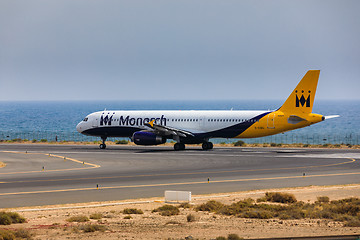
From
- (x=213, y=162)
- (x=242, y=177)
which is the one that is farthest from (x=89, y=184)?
(x=213, y=162)

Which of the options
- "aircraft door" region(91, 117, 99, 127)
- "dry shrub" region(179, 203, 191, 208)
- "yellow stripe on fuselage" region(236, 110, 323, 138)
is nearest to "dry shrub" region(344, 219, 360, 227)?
"dry shrub" region(179, 203, 191, 208)

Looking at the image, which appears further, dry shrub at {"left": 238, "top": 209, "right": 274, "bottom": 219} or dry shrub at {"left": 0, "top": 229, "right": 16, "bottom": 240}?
dry shrub at {"left": 238, "top": 209, "right": 274, "bottom": 219}

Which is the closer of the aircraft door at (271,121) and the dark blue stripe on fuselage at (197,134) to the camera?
the aircraft door at (271,121)

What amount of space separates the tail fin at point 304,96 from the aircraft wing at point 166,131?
35.5 feet

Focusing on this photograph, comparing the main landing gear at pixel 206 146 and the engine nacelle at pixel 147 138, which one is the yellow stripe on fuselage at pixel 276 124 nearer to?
the main landing gear at pixel 206 146

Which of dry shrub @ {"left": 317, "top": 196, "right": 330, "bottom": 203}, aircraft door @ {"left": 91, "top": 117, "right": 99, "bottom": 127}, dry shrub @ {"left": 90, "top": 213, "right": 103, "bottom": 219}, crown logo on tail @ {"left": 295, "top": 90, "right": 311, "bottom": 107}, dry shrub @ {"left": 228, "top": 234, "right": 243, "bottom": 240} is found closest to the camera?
dry shrub @ {"left": 228, "top": 234, "right": 243, "bottom": 240}

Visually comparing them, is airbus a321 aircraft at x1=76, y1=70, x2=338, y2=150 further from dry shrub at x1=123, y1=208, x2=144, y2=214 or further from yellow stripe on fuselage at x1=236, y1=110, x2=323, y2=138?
dry shrub at x1=123, y1=208, x2=144, y2=214

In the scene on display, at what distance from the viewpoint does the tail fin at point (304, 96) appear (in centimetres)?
5594

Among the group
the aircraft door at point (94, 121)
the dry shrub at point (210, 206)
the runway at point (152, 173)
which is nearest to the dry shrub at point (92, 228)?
the dry shrub at point (210, 206)

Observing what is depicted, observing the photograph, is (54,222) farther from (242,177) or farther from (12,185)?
(242,177)

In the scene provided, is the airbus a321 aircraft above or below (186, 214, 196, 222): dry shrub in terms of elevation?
above

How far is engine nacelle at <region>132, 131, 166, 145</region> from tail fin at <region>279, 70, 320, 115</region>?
1299 cm

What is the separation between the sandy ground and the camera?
20.6 m

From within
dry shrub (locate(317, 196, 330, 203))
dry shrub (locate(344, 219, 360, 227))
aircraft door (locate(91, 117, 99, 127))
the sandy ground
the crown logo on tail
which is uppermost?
the crown logo on tail
